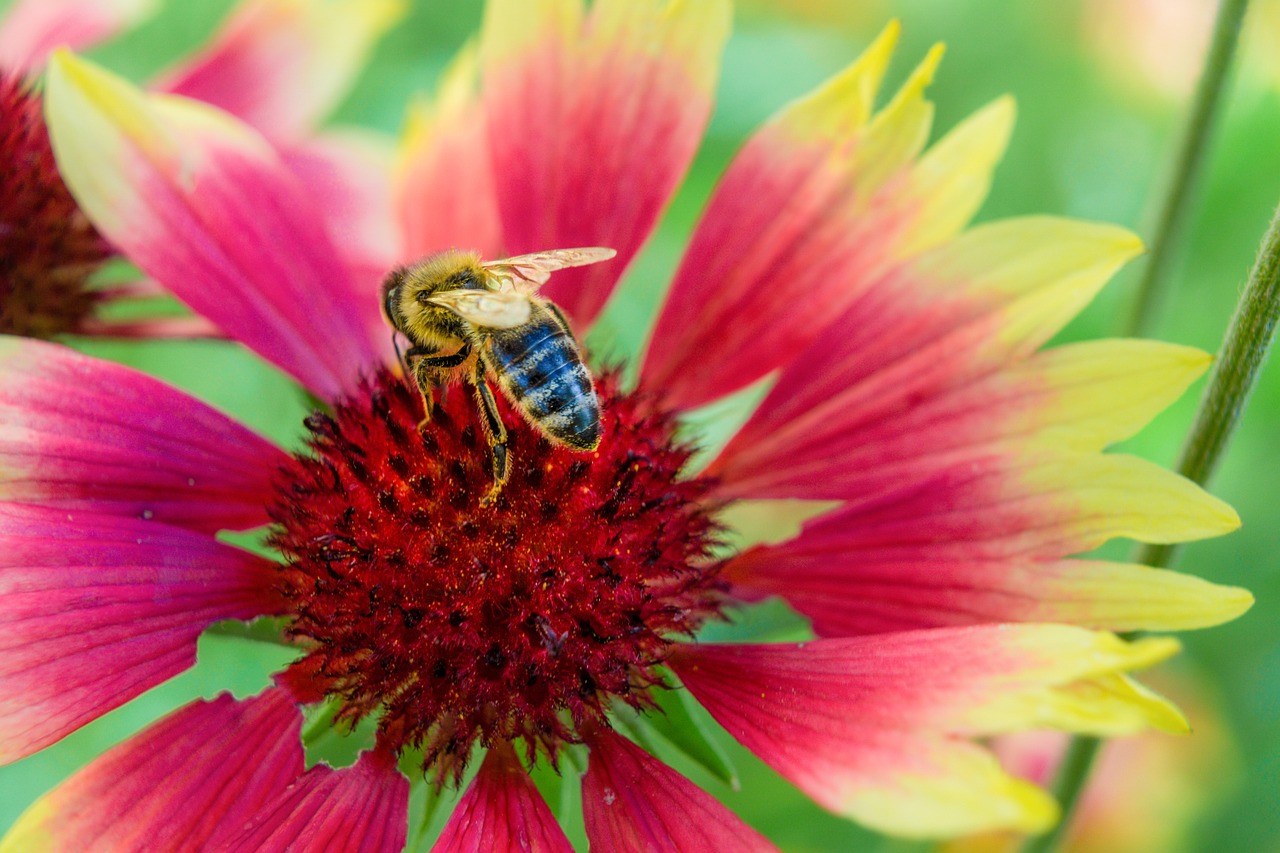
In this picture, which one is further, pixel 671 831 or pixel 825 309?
pixel 825 309

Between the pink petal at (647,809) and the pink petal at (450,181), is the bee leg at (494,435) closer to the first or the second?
the pink petal at (647,809)

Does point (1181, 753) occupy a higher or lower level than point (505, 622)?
lower

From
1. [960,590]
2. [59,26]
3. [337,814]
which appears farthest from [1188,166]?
[59,26]

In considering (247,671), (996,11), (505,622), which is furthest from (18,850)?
(996,11)

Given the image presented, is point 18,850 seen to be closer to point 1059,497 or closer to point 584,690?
point 584,690

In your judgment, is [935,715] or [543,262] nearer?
[935,715]

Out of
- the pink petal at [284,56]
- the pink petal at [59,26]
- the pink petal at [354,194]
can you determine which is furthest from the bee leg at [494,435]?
the pink petal at [59,26]

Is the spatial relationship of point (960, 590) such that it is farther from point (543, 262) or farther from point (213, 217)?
point (213, 217)
